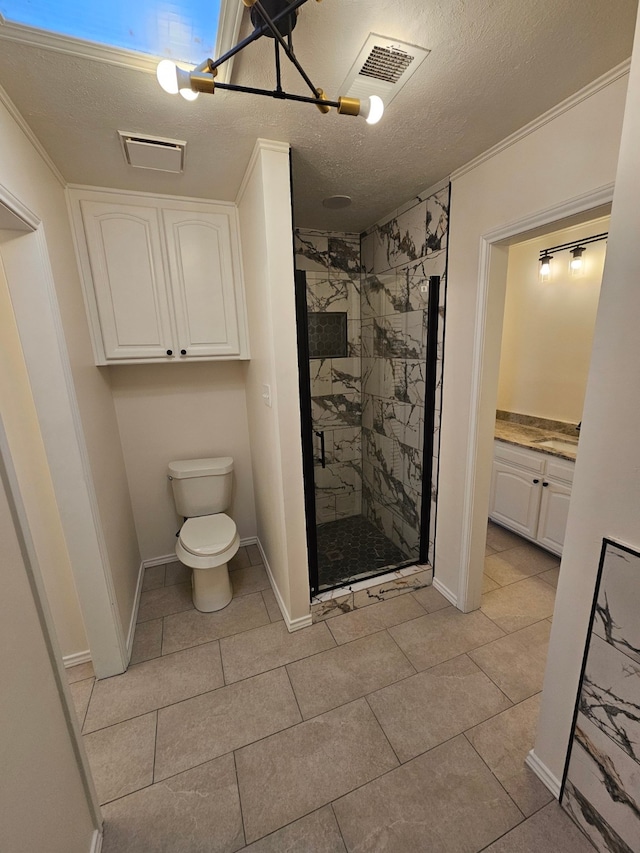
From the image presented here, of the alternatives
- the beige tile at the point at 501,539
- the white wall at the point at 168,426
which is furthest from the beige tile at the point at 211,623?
the beige tile at the point at 501,539

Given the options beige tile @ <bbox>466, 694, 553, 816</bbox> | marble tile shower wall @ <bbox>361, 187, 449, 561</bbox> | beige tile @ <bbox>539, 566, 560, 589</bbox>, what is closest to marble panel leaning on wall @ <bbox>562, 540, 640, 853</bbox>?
beige tile @ <bbox>466, 694, 553, 816</bbox>

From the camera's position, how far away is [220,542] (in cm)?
212

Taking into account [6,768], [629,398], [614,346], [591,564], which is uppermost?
[614,346]

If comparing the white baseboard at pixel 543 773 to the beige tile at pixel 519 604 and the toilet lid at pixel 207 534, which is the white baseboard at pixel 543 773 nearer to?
the beige tile at pixel 519 604

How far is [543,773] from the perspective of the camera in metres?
1.29

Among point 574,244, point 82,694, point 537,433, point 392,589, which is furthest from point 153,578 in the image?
point 574,244

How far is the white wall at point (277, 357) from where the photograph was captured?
157cm

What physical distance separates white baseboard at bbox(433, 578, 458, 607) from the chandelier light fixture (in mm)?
2407

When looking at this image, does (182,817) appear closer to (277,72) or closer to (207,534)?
(207,534)

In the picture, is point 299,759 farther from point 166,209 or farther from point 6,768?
point 166,209

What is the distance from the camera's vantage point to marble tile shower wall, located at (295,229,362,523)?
2.71 metres

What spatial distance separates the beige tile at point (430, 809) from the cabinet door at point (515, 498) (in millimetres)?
1764

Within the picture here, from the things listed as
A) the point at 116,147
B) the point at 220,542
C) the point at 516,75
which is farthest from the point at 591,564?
the point at 116,147

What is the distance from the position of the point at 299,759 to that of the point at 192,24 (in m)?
2.58
